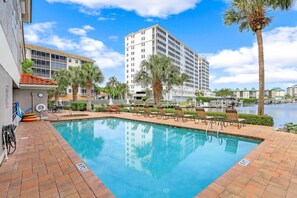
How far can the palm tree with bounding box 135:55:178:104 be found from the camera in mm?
19828

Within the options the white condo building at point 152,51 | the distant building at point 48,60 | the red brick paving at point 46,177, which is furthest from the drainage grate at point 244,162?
the white condo building at point 152,51

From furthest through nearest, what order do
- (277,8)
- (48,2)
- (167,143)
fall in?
(48,2) → (277,8) → (167,143)

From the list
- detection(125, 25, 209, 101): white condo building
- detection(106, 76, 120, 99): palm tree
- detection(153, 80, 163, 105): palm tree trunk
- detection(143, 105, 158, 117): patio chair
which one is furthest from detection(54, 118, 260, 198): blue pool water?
detection(106, 76, 120, 99): palm tree

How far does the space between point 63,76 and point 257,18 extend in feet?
94.0

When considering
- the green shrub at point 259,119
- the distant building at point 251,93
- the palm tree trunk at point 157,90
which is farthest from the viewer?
the distant building at point 251,93

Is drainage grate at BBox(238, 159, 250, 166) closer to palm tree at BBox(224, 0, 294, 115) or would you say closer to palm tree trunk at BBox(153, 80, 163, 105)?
palm tree at BBox(224, 0, 294, 115)

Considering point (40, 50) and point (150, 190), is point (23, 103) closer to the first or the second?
point (150, 190)

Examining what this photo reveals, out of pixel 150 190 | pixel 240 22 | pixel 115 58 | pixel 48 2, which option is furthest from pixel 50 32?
pixel 150 190

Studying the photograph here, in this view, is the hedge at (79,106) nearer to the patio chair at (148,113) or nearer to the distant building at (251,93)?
the patio chair at (148,113)

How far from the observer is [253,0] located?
11156 mm

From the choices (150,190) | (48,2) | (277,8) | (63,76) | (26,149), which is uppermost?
(48,2)

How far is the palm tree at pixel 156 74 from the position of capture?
19828 millimetres

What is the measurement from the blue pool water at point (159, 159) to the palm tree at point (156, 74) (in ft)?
36.0

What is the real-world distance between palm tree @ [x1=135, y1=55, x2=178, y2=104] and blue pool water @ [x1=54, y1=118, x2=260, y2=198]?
1098 cm
